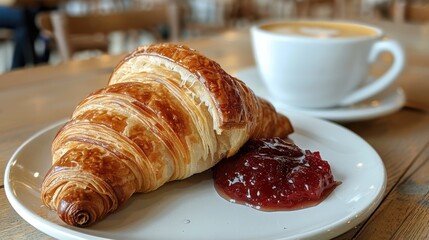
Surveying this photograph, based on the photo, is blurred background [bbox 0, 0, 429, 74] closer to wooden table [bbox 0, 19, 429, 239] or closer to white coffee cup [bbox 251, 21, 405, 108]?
wooden table [bbox 0, 19, 429, 239]

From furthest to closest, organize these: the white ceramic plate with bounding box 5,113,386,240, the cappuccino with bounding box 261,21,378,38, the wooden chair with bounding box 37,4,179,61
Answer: the wooden chair with bounding box 37,4,179,61 → the cappuccino with bounding box 261,21,378,38 → the white ceramic plate with bounding box 5,113,386,240

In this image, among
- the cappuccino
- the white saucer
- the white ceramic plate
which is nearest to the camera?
the white ceramic plate

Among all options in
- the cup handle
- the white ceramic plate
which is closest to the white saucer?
the cup handle

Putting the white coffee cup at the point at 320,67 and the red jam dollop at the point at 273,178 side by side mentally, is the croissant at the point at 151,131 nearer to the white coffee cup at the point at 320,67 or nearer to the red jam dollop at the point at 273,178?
the red jam dollop at the point at 273,178

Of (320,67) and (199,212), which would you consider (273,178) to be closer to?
(199,212)

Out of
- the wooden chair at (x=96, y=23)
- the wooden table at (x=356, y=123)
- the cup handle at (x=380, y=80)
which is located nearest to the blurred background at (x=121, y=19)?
the wooden chair at (x=96, y=23)
